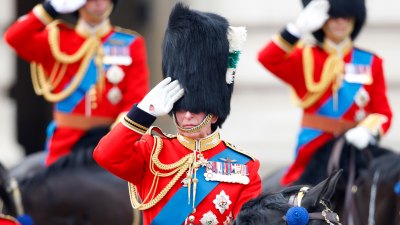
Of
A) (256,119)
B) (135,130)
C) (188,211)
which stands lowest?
(256,119)

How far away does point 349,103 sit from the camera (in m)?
7.32

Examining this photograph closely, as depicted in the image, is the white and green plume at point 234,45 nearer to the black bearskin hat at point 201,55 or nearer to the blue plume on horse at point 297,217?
the black bearskin hat at point 201,55

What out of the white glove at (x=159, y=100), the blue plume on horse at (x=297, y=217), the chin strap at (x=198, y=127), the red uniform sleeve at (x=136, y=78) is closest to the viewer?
the blue plume on horse at (x=297, y=217)

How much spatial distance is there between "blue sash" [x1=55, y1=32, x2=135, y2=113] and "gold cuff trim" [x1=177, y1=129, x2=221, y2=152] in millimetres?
2203

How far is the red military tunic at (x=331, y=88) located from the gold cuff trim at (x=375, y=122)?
1 centimetres

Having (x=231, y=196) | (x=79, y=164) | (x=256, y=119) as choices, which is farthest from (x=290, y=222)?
(x=256, y=119)

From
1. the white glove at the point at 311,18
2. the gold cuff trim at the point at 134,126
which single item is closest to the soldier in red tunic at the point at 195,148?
the gold cuff trim at the point at 134,126

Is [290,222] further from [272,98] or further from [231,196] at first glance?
[272,98]

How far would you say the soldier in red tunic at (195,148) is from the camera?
4984 mm

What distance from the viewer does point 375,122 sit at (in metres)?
7.17

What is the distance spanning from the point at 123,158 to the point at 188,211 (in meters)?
0.31

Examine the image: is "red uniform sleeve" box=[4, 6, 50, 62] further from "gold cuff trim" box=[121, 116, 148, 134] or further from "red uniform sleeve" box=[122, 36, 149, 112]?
"gold cuff trim" box=[121, 116, 148, 134]

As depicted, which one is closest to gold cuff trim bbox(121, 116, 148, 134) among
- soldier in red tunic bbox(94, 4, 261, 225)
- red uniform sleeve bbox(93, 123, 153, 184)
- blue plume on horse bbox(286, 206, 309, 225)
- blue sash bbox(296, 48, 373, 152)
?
red uniform sleeve bbox(93, 123, 153, 184)

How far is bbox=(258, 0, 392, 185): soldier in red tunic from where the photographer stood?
726 cm
